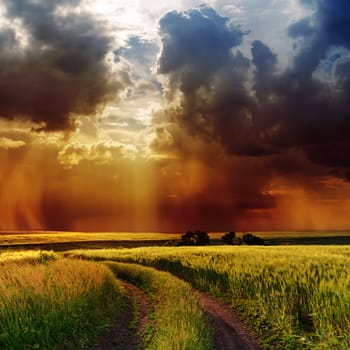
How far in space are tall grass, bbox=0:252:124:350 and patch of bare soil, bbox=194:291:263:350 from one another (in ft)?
14.7

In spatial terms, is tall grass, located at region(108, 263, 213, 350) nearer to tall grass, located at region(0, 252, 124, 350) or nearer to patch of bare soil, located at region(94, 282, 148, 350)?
patch of bare soil, located at region(94, 282, 148, 350)

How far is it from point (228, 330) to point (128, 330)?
401 cm

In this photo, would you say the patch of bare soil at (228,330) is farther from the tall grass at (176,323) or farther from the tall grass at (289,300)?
the tall grass at (289,300)

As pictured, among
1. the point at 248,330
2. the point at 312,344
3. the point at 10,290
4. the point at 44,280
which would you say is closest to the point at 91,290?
the point at 44,280

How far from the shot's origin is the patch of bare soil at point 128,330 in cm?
1493

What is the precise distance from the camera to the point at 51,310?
15727 millimetres

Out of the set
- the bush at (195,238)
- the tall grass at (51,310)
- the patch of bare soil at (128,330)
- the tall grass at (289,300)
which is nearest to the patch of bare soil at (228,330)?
the tall grass at (289,300)

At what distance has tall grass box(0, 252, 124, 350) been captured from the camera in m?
14.0

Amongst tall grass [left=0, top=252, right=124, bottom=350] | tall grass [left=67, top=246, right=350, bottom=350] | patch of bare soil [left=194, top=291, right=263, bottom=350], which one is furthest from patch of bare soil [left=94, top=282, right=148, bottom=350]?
tall grass [left=67, top=246, right=350, bottom=350]

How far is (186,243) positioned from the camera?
118 metres

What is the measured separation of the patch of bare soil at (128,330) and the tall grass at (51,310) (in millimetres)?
422

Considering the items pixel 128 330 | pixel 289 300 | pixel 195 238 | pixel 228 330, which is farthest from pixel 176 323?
pixel 195 238

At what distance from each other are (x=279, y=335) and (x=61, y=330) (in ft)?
26.6

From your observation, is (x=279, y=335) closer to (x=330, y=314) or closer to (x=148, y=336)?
(x=330, y=314)
